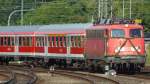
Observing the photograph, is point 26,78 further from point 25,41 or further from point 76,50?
point 25,41

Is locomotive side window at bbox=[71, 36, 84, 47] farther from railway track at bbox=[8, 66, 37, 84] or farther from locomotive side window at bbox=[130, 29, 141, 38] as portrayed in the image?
locomotive side window at bbox=[130, 29, 141, 38]

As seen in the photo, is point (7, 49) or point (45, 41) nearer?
point (45, 41)

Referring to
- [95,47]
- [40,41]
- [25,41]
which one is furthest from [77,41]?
[25,41]

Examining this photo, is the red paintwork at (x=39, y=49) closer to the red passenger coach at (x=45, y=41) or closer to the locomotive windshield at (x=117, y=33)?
the red passenger coach at (x=45, y=41)

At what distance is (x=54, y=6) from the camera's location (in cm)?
10769

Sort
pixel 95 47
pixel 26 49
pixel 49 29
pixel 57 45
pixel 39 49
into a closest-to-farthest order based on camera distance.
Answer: pixel 95 47 → pixel 57 45 → pixel 49 29 → pixel 39 49 → pixel 26 49

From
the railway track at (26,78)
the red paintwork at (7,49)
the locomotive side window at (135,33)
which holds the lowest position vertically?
the railway track at (26,78)

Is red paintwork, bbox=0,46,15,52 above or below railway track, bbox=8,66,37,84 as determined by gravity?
above

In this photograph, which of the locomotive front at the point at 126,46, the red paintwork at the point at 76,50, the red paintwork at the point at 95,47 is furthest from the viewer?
the red paintwork at the point at 76,50

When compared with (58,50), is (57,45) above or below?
above

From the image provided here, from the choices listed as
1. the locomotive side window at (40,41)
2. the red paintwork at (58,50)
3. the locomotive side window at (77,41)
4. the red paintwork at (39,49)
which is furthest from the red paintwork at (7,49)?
the locomotive side window at (77,41)

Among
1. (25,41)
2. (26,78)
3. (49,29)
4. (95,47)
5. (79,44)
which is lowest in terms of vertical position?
(26,78)

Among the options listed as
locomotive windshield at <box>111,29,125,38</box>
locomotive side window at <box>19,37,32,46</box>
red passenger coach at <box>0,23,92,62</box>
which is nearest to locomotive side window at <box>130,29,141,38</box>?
locomotive windshield at <box>111,29,125,38</box>

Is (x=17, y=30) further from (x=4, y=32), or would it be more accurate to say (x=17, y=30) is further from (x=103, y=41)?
(x=103, y=41)
